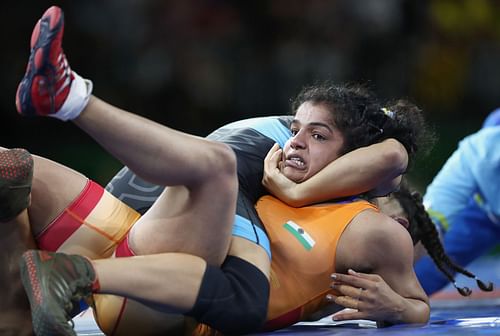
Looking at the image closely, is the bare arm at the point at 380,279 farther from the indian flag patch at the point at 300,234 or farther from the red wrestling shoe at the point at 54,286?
the red wrestling shoe at the point at 54,286

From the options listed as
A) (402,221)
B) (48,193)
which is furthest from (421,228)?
(48,193)

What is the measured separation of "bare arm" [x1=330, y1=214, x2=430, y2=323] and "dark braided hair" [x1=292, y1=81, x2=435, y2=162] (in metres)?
0.27

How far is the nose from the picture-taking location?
2482 millimetres

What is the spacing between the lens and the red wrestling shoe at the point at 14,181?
205 cm

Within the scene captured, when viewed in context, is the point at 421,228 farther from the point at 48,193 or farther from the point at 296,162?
the point at 48,193

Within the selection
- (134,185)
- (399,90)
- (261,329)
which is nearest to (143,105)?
(399,90)

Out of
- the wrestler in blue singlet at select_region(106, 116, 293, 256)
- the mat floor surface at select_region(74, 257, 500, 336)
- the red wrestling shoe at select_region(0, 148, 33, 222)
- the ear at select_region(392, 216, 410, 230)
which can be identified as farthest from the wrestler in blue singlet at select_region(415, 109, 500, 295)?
the red wrestling shoe at select_region(0, 148, 33, 222)

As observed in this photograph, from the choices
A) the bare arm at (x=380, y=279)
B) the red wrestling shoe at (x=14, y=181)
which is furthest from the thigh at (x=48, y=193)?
the bare arm at (x=380, y=279)

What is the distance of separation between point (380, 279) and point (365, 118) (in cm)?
48

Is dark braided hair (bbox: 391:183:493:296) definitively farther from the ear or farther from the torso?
the torso

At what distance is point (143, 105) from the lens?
6.39m

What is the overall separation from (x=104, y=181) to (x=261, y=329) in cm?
366

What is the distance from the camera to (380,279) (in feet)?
7.60

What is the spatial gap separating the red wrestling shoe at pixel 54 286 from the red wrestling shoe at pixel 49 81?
309 mm
